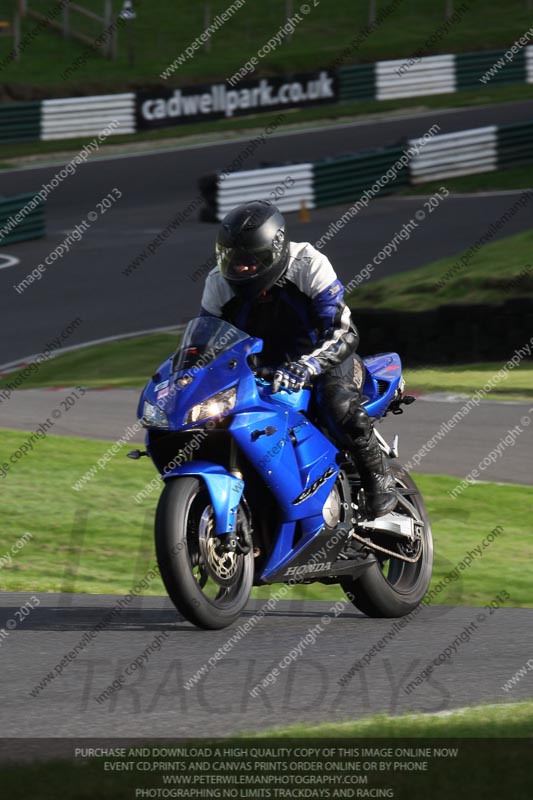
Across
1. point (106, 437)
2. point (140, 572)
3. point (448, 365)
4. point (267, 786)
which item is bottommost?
point (448, 365)

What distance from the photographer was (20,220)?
88.4 ft

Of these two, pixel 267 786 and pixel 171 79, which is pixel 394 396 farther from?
pixel 171 79

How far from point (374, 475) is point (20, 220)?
21.3m

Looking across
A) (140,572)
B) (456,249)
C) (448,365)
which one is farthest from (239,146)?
(140,572)

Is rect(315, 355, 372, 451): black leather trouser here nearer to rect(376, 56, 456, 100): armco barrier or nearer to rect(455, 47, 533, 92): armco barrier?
rect(376, 56, 456, 100): armco barrier

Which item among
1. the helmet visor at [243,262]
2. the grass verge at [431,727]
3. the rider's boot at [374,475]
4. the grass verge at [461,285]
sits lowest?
the grass verge at [461,285]

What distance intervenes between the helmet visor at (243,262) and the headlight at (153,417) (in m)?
0.73

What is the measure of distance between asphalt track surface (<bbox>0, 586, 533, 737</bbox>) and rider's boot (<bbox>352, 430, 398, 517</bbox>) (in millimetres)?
566

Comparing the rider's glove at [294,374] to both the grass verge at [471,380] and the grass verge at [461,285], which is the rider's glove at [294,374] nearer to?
the grass verge at [471,380]

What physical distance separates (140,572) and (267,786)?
4211 mm

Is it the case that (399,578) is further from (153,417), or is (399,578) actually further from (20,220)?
(20,220)

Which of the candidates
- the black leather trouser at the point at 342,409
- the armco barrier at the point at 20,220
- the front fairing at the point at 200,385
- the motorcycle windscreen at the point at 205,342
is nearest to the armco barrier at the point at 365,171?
the armco barrier at the point at 20,220

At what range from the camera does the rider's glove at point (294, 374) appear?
5945mm

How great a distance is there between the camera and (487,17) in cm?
5584
